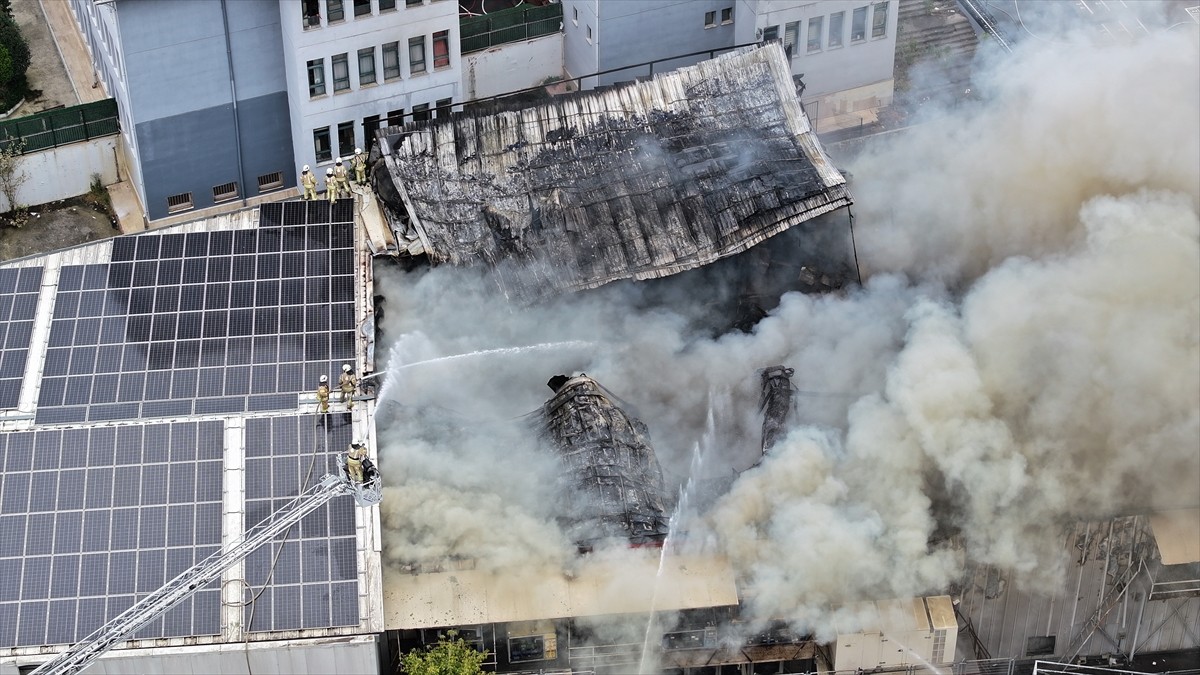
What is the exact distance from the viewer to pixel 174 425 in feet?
127

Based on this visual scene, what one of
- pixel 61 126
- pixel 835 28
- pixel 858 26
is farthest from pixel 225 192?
pixel 858 26

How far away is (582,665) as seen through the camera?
39062 millimetres

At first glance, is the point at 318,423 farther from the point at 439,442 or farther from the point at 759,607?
the point at 759,607

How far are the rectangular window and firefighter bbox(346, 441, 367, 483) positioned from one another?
14846 mm

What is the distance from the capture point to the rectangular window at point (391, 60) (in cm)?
4750

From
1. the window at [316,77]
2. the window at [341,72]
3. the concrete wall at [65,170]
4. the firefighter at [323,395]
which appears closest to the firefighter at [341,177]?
the window at [316,77]

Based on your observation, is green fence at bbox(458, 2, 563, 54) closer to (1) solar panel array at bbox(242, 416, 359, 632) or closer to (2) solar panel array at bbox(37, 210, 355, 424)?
(2) solar panel array at bbox(37, 210, 355, 424)

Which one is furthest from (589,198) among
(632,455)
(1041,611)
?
(1041,611)

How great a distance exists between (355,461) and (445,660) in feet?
15.5

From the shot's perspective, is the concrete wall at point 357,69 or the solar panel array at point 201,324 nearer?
the solar panel array at point 201,324

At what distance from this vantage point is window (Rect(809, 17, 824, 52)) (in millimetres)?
52000

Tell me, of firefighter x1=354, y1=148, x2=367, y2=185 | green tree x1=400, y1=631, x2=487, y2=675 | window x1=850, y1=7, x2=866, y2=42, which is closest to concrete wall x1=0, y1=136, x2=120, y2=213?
firefighter x1=354, y1=148, x2=367, y2=185

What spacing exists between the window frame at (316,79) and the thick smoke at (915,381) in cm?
709

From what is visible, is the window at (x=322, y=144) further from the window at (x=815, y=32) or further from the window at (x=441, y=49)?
the window at (x=815, y=32)
